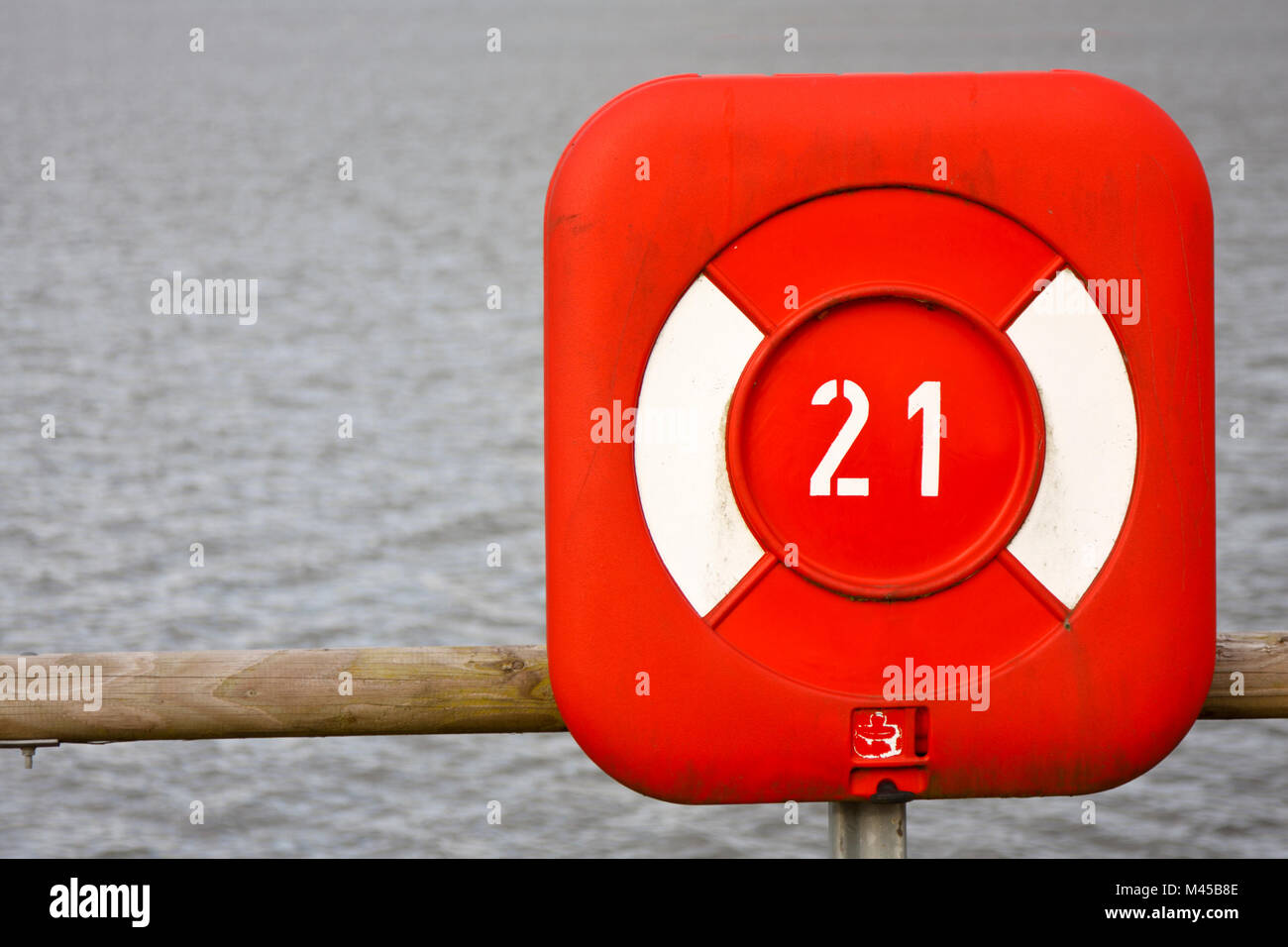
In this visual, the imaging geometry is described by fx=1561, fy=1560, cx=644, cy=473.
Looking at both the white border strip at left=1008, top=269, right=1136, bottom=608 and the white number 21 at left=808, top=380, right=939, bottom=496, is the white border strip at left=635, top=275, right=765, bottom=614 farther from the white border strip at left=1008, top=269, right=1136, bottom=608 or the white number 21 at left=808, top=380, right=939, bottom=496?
the white border strip at left=1008, top=269, right=1136, bottom=608

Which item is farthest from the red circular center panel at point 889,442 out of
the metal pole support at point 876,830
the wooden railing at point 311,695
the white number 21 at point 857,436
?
the wooden railing at point 311,695

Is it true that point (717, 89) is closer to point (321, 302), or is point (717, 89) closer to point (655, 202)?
point (655, 202)

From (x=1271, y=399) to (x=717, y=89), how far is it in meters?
7.06

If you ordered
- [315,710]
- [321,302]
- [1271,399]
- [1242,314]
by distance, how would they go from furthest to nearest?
[321,302]
[1242,314]
[1271,399]
[315,710]

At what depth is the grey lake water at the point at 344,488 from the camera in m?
3.69

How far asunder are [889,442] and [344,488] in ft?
17.9

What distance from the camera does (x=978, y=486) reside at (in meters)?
1.30

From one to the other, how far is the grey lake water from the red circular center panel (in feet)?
0.55

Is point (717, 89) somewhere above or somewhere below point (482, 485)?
above

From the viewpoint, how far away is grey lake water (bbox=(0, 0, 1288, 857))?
3.69 m

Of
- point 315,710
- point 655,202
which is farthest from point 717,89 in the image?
point 315,710

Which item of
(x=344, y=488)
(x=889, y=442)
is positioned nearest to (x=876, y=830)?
(x=889, y=442)

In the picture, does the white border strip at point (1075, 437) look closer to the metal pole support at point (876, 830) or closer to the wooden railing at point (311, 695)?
the metal pole support at point (876, 830)

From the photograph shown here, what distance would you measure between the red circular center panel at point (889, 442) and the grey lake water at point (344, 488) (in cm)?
17
